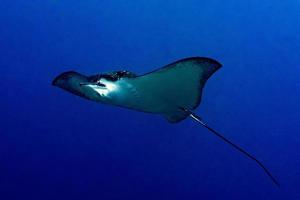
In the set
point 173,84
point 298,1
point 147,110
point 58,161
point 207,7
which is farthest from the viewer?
point 58,161

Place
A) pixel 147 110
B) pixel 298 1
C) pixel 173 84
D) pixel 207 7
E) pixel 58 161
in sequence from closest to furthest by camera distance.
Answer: pixel 173 84 → pixel 147 110 → pixel 298 1 → pixel 207 7 → pixel 58 161

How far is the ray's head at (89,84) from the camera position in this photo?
268 centimetres

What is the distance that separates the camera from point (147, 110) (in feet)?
9.95

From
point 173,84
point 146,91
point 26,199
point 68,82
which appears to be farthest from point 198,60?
point 26,199

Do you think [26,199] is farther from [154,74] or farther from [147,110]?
[154,74]

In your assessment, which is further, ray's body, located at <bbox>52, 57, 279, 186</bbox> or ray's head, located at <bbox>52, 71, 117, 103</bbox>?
ray's head, located at <bbox>52, 71, 117, 103</bbox>

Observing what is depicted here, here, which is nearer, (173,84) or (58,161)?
(173,84)

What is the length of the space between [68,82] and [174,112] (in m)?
1.00

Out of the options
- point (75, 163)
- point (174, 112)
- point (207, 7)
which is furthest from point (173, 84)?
point (75, 163)

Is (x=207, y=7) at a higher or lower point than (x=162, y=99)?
higher

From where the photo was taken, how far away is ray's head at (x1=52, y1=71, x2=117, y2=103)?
2676 mm

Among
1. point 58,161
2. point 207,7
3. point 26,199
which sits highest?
point 207,7

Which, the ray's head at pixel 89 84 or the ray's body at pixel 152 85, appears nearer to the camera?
the ray's body at pixel 152 85

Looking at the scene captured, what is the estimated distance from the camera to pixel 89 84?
2658 mm
